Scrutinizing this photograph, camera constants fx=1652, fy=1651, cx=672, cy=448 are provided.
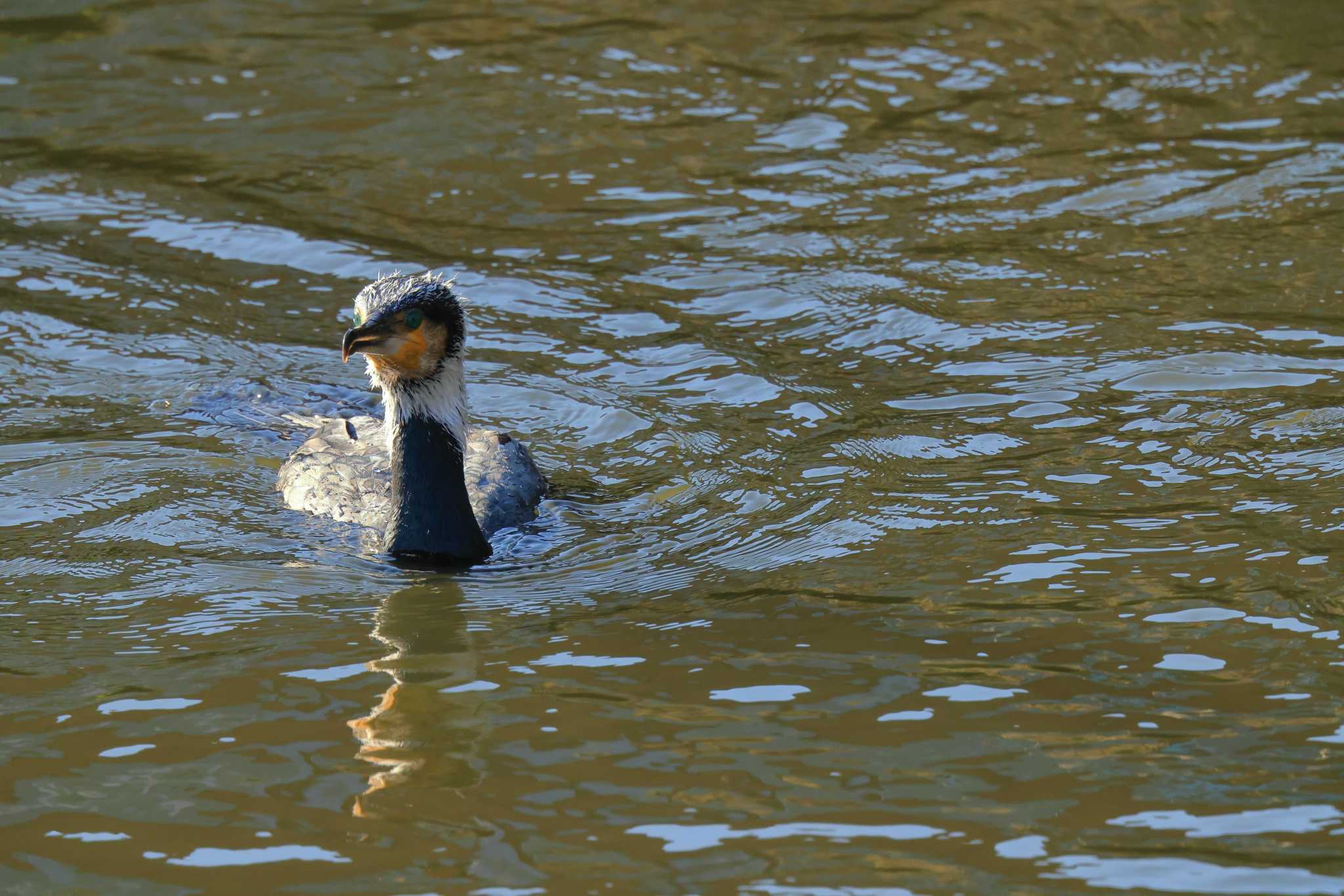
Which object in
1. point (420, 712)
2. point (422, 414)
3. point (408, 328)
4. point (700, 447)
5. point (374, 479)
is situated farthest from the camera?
point (700, 447)

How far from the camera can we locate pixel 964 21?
13867mm

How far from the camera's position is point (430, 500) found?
6.78 meters

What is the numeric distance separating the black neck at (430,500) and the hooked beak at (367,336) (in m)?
0.39

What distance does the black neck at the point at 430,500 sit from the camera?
6750 millimetres

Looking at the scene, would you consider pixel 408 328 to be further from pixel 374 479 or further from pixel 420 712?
pixel 420 712

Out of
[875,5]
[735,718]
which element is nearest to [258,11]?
[875,5]

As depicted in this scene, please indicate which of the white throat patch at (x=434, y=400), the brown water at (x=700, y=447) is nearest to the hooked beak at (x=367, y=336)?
the white throat patch at (x=434, y=400)

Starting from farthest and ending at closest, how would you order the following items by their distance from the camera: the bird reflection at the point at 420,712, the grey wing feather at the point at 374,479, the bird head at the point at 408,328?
the grey wing feather at the point at 374,479 → the bird head at the point at 408,328 → the bird reflection at the point at 420,712

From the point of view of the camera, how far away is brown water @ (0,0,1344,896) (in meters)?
4.60

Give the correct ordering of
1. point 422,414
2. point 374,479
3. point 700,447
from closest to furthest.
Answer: point 422,414, point 374,479, point 700,447

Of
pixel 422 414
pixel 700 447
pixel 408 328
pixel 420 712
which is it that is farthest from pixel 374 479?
pixel 420 712

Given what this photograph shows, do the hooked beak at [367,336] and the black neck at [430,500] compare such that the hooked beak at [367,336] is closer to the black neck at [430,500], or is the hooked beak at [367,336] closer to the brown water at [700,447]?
the black neck at [430,500]

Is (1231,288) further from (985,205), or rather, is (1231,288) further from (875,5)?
(875,5)

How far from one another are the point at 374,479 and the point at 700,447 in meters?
1.58
